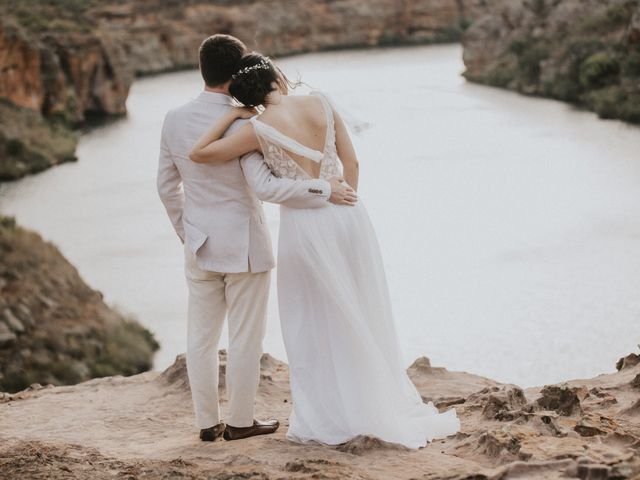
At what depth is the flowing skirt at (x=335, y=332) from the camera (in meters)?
3.52

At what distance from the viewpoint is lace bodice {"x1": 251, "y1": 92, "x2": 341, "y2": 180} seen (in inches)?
132

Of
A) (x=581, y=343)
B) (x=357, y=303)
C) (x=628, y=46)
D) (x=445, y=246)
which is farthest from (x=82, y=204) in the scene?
(x=357, y=303)

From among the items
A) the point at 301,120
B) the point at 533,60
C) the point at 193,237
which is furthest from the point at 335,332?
the point at 533,60

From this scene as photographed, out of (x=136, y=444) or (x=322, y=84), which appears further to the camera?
(x=322, y=84)

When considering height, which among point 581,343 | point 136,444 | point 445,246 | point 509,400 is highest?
point 509,400

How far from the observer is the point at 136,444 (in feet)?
13.8

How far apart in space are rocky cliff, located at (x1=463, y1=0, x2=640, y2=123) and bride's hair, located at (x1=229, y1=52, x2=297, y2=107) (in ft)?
64.6

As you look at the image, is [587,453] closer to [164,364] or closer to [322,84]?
[164,364]

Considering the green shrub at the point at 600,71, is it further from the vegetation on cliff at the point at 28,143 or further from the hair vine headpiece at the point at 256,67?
the hair vine headpiece at the point at 256,67

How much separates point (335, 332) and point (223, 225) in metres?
0.60

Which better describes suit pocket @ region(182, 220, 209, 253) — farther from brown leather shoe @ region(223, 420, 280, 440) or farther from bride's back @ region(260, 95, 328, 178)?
brown leather shoe @ region(223, 420, 280, 440)

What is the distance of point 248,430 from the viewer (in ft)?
12.1

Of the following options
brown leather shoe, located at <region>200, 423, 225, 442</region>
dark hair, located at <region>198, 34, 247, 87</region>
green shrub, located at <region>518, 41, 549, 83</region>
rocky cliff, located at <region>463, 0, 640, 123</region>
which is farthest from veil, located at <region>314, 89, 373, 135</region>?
green shrub, located at <region>518, 41, 549, 83</region>

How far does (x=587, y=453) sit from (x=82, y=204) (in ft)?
57.8
